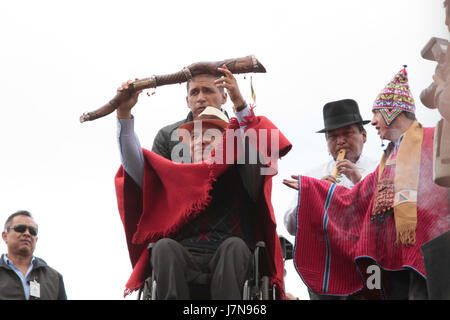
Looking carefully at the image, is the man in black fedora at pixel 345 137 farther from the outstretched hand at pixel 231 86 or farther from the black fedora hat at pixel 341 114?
the outstretched hand at pixel 231 86

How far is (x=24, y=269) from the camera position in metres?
6.07

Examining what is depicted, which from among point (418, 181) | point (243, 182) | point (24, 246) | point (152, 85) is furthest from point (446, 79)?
point (24, 246)

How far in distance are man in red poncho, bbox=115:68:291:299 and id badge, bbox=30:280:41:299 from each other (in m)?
1.24

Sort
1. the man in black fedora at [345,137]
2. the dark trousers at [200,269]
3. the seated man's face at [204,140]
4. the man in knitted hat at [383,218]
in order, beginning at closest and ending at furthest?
the dark trousers at [200,269] < the man in knitted hat at [383,218] < the seated man's face at [204,140] < the man in black fedora at [345,137]

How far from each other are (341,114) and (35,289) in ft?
9.07

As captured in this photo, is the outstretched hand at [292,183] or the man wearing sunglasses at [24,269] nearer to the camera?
the outstretched hand at [292,183]

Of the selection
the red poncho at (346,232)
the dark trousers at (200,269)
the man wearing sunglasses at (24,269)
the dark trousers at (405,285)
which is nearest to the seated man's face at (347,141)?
the red poncho at (346,232)

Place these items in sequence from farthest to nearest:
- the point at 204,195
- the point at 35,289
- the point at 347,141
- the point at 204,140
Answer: the point at 35,289 → the point at 347,141 → the point at 204,140 → the point at 204,195

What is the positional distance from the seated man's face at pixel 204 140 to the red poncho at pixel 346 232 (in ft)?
2.18

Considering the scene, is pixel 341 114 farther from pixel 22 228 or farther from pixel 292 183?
pixel 22 228

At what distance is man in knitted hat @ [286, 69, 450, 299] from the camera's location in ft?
14.8

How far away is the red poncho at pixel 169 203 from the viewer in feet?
15.8

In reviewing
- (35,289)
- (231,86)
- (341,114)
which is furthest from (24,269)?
(341,114)

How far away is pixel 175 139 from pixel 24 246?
5.63ft
